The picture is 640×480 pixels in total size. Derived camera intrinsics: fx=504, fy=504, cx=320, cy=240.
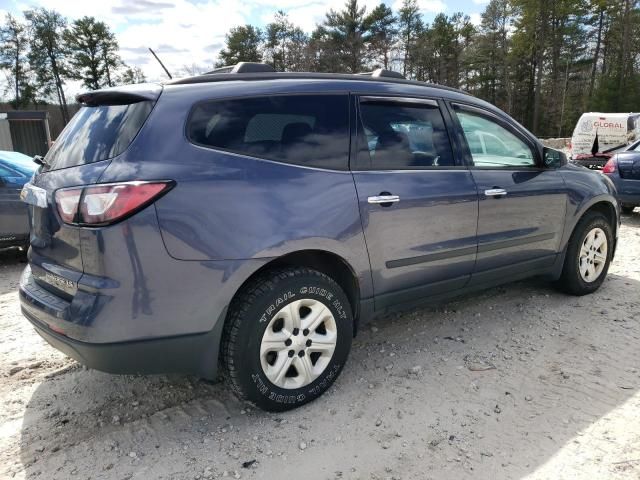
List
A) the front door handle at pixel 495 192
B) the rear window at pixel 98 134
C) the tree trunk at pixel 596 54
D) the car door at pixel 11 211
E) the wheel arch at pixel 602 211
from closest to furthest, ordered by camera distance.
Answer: the rear window at pixel 98 134
the front door handle at pixel 495 192
the wheel arch at pixel 602 211
the car door at pixel 11 211
the tree trunk at pixel 596 54

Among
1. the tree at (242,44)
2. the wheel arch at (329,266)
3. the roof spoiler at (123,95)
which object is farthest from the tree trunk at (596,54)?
the roof spoiler at (123,95)

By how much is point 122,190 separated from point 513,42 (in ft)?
177

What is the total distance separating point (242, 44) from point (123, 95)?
52.2 meters

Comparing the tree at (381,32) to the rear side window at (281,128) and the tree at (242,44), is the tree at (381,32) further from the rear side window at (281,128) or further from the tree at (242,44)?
the rear side window at (281,128)

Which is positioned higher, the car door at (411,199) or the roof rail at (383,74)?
the roof rail at (383,74)

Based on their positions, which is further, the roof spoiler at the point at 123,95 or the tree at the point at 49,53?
the tree at the point at 49,53

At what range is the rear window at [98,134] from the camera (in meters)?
2.39

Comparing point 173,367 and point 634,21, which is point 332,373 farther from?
point 634,21

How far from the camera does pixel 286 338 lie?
2.67 metres

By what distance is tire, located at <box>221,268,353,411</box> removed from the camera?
8.32ft

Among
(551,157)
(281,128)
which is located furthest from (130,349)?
(551,157)

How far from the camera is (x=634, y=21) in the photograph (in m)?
41.3

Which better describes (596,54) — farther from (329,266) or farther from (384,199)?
(329,266)

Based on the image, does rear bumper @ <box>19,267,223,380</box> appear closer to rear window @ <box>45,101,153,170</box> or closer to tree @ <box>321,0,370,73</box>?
rear window @ <box>45,101,153,170</box>
